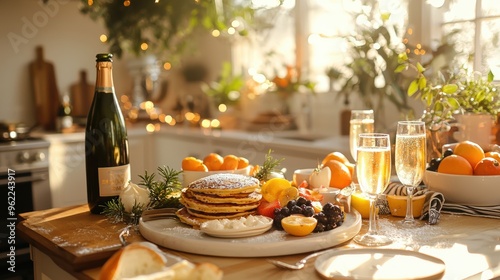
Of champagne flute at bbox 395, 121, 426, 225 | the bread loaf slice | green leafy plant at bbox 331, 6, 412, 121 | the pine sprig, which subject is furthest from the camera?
green leafy plant at bbox 331, 6, 412, 121

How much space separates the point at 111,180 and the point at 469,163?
0.91m

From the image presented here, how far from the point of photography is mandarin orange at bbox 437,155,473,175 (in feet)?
4.61

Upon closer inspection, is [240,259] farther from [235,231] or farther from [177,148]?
[177,148]

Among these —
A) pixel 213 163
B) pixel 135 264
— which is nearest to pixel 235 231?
pixel 135 264

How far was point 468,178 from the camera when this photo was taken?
4.55ft

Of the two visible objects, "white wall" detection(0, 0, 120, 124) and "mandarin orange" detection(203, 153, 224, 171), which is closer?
"mandarin orange" detection(203, 153, 224, 171)

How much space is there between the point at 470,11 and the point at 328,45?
1072mm

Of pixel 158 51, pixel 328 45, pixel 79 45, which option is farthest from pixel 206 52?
pixel 328 45

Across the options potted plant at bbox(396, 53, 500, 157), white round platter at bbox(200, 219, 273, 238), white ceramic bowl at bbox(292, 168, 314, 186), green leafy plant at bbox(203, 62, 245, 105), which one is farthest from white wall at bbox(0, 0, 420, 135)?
white round platter at bbox(200, 219, 273, 238)

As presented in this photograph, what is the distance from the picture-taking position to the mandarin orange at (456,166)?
4.61 ft

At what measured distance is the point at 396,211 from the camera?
4.56ft

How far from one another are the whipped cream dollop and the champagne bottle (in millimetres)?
405

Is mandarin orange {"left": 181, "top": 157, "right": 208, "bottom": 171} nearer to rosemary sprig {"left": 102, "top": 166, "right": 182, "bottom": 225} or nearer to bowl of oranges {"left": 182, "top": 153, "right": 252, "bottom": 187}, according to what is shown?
bowl of oranges {"left": 182, "top": 153, "right": 252, "bottom": 187}

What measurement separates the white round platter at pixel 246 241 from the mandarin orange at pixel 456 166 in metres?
0.36
